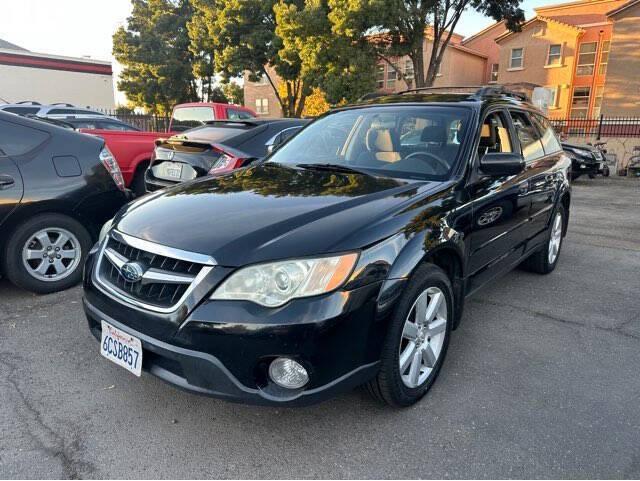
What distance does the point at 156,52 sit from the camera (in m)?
28.9

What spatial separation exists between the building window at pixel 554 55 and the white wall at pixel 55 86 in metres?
28.6

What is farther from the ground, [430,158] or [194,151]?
[430,158]

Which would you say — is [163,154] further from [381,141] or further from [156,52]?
[156,52]

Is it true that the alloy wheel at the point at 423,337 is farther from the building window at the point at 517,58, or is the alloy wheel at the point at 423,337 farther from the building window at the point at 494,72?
the building window at the point at 494,72

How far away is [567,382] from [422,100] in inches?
87.3

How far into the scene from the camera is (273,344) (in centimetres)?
196

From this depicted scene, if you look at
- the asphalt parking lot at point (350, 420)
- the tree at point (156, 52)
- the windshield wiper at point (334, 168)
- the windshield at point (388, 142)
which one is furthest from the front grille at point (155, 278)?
the tree at point (156, 52)

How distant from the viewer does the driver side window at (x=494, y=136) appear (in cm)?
331

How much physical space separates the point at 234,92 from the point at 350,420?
39513mm

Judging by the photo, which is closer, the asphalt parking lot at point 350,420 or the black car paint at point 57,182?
the asphalt parking lot at point 350,420

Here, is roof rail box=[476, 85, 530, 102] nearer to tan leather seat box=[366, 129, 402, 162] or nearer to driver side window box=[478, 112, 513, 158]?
driver side window box=[478, 112, 513, 158]

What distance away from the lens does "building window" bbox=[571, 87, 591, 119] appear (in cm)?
2817

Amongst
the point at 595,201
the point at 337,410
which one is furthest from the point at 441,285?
the point at 595,201

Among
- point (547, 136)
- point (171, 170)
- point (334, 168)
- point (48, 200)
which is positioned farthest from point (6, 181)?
point (547, 136)
